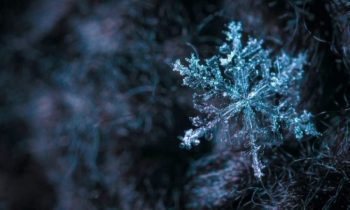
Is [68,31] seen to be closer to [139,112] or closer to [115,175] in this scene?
[139,112]

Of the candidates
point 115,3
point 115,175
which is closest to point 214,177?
point 115,175

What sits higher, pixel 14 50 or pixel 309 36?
pixel 14 50

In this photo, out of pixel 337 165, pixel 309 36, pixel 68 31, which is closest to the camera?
pixel 337 165

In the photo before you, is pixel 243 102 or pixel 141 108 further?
pixel 141 108
